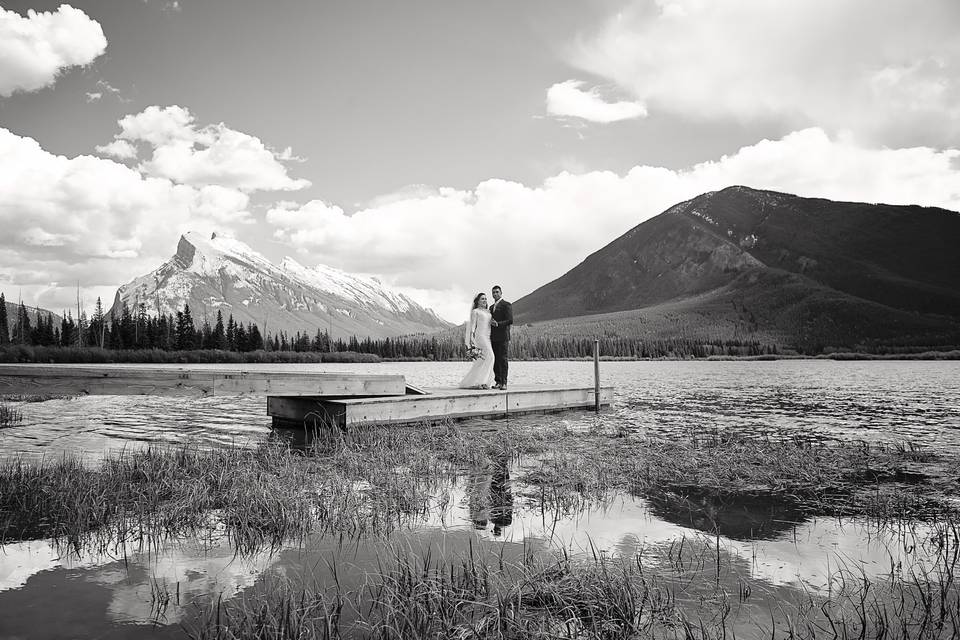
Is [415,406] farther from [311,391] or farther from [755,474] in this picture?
[755,474]

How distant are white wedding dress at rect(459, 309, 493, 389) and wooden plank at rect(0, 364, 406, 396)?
18.4 ft

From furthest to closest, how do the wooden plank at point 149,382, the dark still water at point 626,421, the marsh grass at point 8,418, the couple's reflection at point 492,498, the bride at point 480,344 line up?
the bride at point 480,344 → the marsh grass at point 8,418 → the dark still water at point 626,421 → the wooden plank at point 149,382 → the couple's reflection at point 492,498

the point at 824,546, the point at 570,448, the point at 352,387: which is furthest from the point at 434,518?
the point at 352,387

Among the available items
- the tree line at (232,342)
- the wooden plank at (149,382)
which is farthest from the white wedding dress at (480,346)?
the tree line at (232,342)

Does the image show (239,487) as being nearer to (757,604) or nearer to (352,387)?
(757,604)

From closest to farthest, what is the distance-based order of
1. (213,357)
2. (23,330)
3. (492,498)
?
(492,498) < (213,357) < (23,330)

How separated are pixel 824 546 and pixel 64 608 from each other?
278 inches

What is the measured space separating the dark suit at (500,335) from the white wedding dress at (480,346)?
1.16 feet

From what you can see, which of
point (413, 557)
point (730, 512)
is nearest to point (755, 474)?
point (730, 512)

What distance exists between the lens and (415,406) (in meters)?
16.8

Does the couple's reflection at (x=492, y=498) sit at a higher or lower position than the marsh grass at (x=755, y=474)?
higher

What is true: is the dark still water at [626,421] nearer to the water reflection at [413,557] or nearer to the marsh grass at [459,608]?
the water reflection at [413,557]

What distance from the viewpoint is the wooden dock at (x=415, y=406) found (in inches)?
608

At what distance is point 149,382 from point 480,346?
34.0 ft
